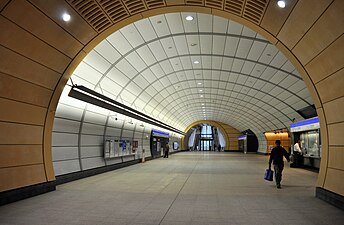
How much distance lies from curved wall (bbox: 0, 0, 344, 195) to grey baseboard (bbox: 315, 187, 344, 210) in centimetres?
17

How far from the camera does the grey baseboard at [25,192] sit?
25.4 feet

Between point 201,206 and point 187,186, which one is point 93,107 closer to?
point 187,186

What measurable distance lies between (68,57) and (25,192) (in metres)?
4.41

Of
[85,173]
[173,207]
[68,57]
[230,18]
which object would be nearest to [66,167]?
[85,173]

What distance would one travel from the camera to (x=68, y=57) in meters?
9.10

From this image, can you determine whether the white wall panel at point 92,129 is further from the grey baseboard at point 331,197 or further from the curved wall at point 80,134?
the grey baseboard at point 331,197

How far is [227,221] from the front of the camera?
6.15 m

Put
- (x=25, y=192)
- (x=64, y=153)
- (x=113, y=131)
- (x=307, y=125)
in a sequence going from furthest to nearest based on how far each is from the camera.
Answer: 1. (x=307, y=125)
2. (x=113, y=131)
3. (x=64, y=153)
4. (x=25, y=192)

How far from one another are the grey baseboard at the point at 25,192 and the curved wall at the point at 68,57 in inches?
6.6

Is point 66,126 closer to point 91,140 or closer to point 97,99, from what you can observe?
point 97,99

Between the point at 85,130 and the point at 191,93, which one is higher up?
the point at 191,93

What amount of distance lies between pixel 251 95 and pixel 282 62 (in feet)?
36.8

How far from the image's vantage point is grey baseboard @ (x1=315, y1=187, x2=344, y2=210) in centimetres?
742

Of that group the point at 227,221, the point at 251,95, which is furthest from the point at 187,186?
the point at 251,95
